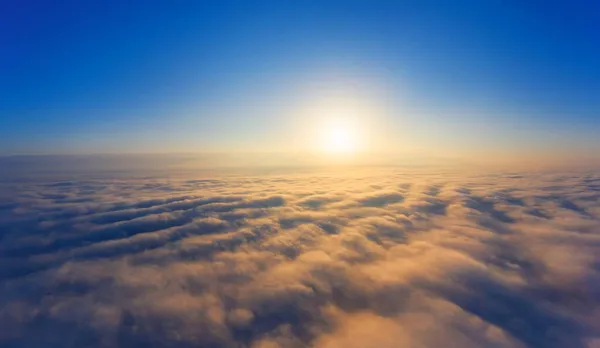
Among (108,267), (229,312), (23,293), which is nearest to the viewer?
(229,312)

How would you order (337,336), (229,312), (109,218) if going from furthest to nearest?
(109,218) < (229,312) < (337,336)

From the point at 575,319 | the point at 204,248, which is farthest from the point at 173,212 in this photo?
the point at 575,319

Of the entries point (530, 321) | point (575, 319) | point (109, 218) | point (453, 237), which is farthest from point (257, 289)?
point (109, 218)

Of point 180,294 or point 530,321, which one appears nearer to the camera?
point 530,321

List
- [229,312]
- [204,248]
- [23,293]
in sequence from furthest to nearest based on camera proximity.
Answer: [204,248] → [23,293] → [229,312]

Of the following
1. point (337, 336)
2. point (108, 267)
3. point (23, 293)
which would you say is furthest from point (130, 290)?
point (337, 336)

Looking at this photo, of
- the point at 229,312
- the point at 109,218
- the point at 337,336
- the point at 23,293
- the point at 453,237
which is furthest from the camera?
the point at 109,218

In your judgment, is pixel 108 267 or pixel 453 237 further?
pixel 453 237

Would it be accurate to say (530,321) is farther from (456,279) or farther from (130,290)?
(130,290)

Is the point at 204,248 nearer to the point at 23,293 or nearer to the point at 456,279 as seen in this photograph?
the point at 23,293
